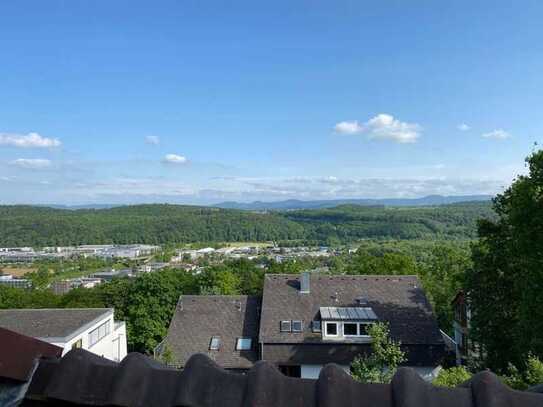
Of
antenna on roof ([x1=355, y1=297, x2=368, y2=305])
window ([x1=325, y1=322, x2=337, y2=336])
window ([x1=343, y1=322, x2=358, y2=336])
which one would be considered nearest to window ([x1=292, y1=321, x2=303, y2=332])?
window ([x1=325, y1=322, x2=337, y2=336])

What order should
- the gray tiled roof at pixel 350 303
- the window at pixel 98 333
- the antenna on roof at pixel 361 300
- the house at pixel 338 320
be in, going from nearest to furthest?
1. the house at pixel 338 320
2. the gray tiled roof at pixel 350 303
3. the window at pixel 98 333
4. the antenna on roof at pixel 361 300

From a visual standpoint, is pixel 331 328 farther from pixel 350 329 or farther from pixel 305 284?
pixel 305 284

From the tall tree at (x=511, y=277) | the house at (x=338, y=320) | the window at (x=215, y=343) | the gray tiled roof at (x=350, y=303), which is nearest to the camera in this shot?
the tall tree at (x=511, y=277)

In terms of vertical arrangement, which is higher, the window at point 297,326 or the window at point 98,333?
the window at point 297,326

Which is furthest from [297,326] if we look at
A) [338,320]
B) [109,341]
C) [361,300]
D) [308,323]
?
[109,341]

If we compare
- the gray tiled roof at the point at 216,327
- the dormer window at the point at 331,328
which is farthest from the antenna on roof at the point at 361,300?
the gray tiled roof at the point at 216,327

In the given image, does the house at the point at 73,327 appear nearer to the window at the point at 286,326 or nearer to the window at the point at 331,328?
the window at the point at 286,326
